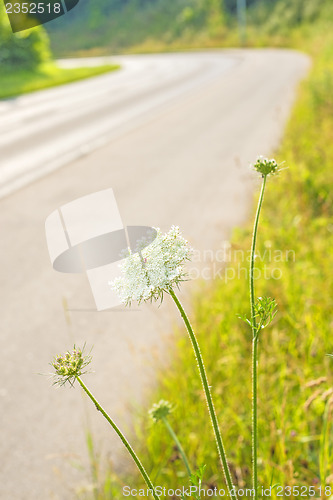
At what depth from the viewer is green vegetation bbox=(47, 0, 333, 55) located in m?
37.5

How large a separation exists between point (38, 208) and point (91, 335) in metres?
3.52

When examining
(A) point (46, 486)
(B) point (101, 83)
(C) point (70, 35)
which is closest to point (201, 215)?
(A) point (46, 486)

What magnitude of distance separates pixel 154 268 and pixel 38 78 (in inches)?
899

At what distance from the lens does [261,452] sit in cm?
213

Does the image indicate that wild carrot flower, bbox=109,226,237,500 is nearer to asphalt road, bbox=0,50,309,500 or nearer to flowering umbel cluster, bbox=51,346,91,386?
flowering umbel cluster, bbox=51,346,91,386

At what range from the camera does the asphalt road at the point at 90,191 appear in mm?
2963

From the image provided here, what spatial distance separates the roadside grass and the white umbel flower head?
2.60 feet

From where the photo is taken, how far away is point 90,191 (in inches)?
294

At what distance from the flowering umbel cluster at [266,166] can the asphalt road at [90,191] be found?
83 cm

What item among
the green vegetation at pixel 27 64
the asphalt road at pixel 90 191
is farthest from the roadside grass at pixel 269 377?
the green vegetation at pixel 27 64

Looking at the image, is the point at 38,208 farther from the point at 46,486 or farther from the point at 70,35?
the point at 70,35

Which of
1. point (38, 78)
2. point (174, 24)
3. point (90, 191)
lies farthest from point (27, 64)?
point (174, 24)

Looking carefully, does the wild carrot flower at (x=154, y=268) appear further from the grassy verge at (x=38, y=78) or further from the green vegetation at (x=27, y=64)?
the green vegetation at (x=27, y=64)

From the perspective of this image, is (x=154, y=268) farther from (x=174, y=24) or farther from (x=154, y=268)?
(x=174, y=24)
